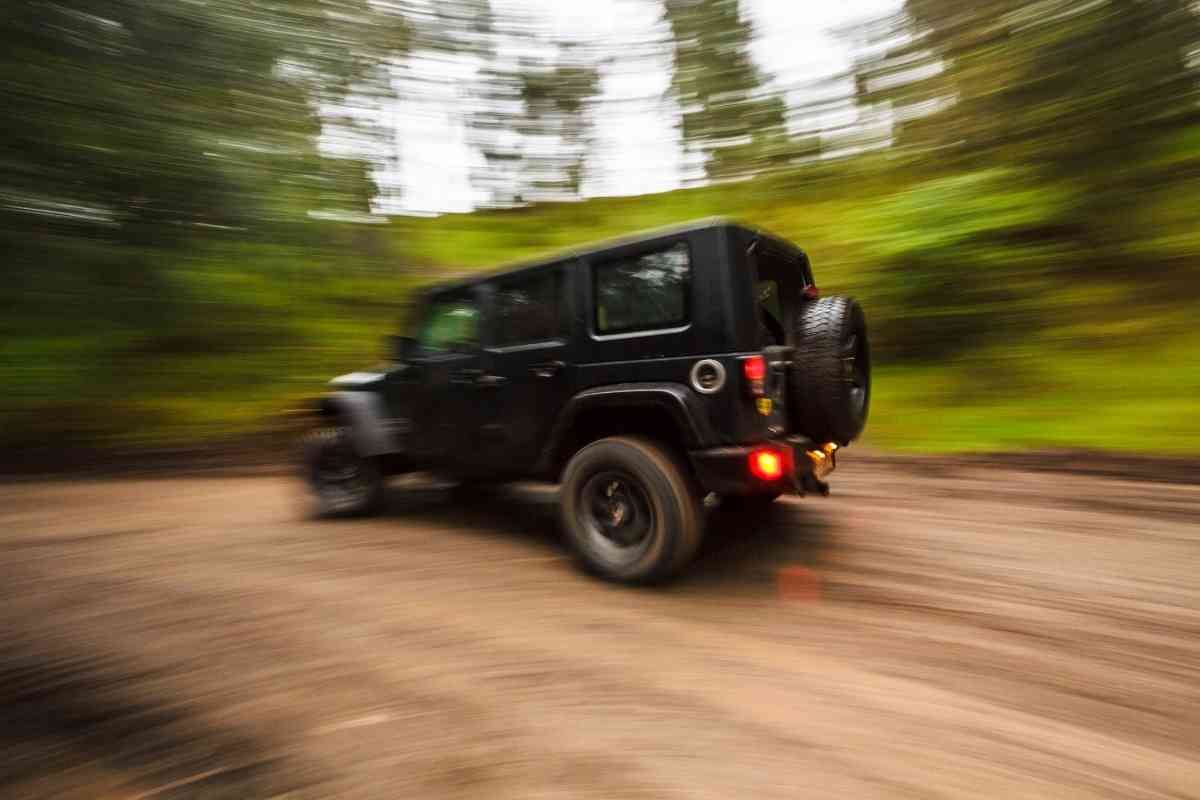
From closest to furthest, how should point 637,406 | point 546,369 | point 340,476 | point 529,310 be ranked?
point 637,406
point 546,369
point 529,310
point 340,476

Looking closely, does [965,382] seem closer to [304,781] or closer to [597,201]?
[304,781]

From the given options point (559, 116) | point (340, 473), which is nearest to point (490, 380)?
point (340, 473)

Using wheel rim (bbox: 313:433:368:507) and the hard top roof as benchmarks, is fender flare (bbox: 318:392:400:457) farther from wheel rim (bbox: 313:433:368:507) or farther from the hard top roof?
the hard top roof

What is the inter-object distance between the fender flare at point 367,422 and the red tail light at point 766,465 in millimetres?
2575

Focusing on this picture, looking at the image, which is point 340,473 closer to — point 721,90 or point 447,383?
point 447,383

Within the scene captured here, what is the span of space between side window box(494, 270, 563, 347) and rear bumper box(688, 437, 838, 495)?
3.70ft

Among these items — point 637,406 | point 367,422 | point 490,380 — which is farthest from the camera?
point 367,422

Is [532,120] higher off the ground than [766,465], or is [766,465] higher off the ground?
[532,120]

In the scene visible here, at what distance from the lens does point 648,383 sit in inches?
131

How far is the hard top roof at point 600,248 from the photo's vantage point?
3193mm

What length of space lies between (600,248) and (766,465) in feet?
4.75

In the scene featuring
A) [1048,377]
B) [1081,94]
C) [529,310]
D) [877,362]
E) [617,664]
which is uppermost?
[1081,94]

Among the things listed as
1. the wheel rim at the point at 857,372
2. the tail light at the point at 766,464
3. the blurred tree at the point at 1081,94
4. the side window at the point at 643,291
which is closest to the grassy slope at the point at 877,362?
the blurred tree at the point at 1081,94

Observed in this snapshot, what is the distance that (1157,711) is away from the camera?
7.20ft
